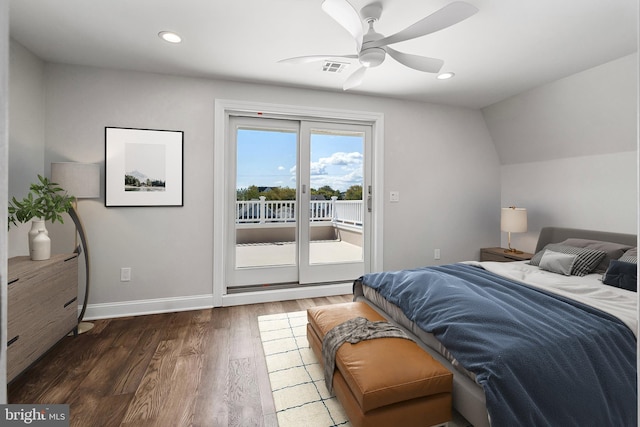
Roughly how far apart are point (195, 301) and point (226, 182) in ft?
4.41

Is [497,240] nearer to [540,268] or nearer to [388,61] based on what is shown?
[540,268]

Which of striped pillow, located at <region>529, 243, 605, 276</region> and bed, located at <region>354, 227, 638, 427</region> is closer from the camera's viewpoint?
bed, located at <region>354, 227, 638, 427</region>

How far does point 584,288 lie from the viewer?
2213 millimetres

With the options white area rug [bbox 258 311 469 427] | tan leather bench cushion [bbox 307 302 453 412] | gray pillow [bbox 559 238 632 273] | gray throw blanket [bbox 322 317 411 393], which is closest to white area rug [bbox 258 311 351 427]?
white area rug [bbox 258 311 469 427]

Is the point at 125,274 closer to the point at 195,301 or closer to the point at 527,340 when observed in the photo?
the point at 195,301

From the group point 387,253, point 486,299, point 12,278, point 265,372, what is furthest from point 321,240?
point 12,278

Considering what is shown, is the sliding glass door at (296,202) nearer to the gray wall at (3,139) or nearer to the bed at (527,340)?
the bed at (527,340)

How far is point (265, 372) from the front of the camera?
84.6 inches

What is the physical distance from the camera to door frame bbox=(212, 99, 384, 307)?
11.1ft

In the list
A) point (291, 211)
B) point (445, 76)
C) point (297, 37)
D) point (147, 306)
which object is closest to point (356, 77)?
point (297, 37)

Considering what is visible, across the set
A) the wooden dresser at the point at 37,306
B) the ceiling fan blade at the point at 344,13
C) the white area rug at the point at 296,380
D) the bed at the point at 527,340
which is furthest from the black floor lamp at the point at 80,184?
the bed at the point at 527,340

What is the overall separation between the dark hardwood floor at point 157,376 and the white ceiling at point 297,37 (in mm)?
2482

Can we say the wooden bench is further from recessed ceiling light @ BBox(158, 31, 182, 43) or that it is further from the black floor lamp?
recessed ceiling light @ BBox(158, 31, 182, 43)

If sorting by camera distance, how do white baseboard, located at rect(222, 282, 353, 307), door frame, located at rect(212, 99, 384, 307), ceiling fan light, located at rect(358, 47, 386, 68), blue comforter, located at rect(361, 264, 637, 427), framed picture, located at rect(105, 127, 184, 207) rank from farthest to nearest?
white baseboard, located at rect(222, 282, 353, 307)
door frame, located at rect(212, 99, 384, 307)
framed picture, located at rect(105, 127, 184, 207)
ceiling fan light, located at rect(358, 47, 386, 68)
blue comforter, located at rect(361, 264, 637, 427)
